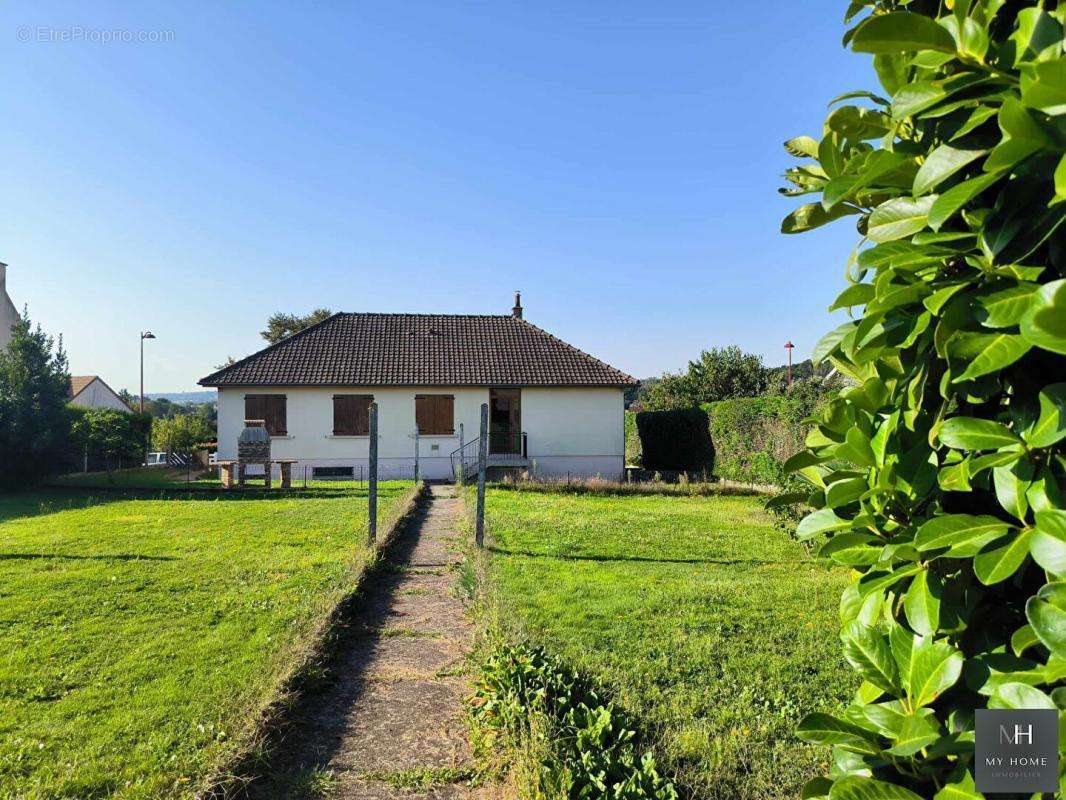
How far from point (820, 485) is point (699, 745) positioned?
8.67 feet

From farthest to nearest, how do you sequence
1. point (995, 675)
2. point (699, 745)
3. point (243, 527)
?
point (243, 527) → point (699, 745) → point (995, 675)

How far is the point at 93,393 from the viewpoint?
4209cm

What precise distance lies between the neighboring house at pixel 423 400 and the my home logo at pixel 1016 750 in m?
21.1

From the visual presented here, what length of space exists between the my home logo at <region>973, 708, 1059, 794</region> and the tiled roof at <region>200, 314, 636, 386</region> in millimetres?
21730

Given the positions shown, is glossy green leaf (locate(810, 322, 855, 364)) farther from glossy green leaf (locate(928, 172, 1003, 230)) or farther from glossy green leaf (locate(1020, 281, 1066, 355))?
glossy green leaf (locate(1020, 281, 1066, 355))

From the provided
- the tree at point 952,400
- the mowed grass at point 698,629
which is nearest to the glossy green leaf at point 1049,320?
the tree at point 952,400

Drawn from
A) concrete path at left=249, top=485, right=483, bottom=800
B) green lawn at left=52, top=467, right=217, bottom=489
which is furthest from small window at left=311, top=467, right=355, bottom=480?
concrete path at left=249, top=485, right=483, bottom=800

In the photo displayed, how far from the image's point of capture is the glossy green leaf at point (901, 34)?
1.05m

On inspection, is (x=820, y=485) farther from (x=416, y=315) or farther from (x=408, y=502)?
(x=416, y=315)

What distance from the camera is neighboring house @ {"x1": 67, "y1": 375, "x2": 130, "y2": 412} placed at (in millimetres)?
41031

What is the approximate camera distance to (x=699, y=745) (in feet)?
11.8

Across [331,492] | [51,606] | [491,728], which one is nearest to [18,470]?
[331,492]

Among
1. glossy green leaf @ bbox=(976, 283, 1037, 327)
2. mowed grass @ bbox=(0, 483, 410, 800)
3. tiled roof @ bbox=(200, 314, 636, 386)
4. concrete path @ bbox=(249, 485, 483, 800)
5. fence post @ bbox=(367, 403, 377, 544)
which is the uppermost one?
tiled roof @ bbox=(200, 314, 636, 386)

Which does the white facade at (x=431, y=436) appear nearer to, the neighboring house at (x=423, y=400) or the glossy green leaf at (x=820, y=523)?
the neighboring house at (x=423, y=400)
